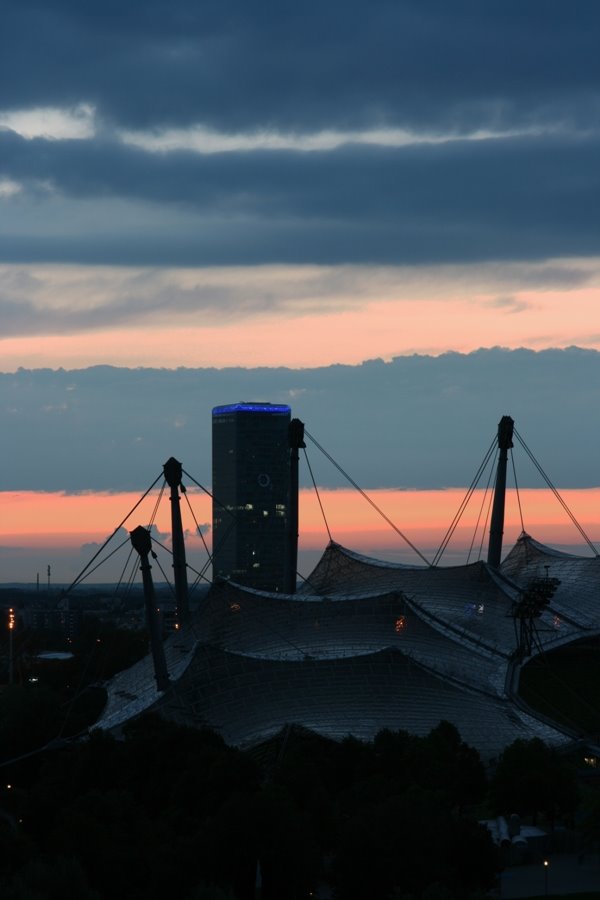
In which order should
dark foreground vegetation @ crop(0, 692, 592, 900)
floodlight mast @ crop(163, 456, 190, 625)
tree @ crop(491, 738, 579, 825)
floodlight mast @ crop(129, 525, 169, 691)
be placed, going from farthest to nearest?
floodlight mast @ crop(163, 456, 190, 625), floodlight mast @ crop(129, 525, 169, 691), tree @ crop(491, 738, 579, 825), dark foreground vegetation @ crop(0, 692, 592, 900)

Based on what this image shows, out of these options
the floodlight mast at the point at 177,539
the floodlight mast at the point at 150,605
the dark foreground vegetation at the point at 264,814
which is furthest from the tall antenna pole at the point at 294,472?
the dark foreground vegetation at the point at 264,814

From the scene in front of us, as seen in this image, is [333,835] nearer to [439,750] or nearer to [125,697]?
[439,750]

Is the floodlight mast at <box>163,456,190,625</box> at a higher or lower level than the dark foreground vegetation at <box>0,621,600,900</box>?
higher

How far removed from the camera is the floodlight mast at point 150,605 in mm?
109250

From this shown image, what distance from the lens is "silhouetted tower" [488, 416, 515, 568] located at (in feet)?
491

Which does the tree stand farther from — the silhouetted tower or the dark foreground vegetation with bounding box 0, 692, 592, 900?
the silhouetted tower

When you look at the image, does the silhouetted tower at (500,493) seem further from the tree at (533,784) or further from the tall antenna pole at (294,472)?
the tree at (533,784)

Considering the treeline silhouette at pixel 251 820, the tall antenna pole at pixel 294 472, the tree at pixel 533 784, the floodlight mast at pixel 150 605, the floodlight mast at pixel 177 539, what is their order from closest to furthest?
1. the treeline silhouette at pixel 251 820
2. the tree at pixel 533 784
3. the floodlight mast at pixel 150 605
4. the floodlight mast at pixel 177 539
5. the tall antenna pole at pixel 294 472

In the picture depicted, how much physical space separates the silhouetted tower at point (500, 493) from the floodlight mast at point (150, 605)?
141ft

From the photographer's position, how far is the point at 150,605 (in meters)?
115

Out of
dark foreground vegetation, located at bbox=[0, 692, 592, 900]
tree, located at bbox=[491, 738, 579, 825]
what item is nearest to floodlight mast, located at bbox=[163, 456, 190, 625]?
dark foreground vegetation, located at bbox=[0, 692, 592, 900]

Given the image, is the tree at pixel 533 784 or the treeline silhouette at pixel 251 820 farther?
the tree at pixel 533 784

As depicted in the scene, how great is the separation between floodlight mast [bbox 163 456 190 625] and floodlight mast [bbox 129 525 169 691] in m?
13.3

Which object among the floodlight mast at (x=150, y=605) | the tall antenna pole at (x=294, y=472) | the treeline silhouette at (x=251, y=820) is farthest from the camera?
the tall antenna pole at (x=294, y=472)
